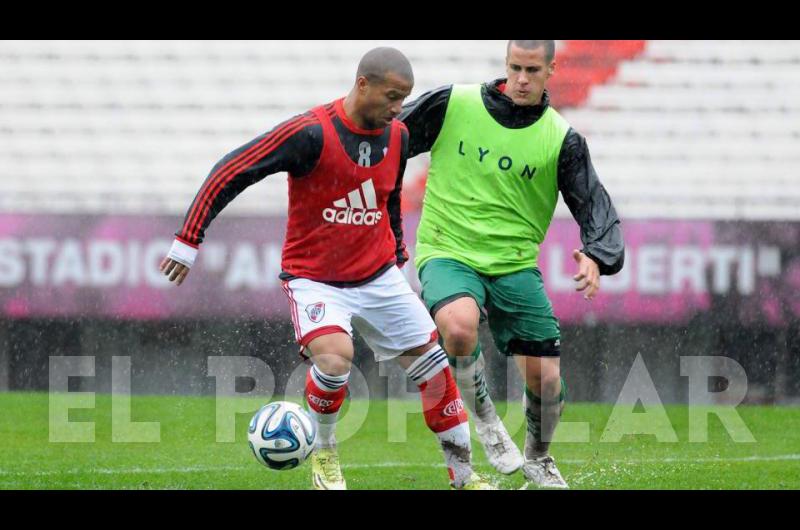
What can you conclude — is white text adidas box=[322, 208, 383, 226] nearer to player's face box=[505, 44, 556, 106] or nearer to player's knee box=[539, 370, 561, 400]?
player's face box=[505, 44, 556, 106]

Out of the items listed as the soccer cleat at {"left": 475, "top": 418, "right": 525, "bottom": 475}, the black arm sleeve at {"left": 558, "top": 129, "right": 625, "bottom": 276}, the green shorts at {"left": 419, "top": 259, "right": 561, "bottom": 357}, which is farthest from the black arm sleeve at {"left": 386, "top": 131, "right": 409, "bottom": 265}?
the soccer cleat at {"left": 475, "top": 418, "right": 525, "bottom": 475}

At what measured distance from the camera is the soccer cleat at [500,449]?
677 centimetres

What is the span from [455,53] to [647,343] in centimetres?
429

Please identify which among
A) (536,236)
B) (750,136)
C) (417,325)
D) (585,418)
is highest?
(750,136)

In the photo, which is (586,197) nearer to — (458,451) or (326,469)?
(458,451)

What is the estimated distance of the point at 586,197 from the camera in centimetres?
686

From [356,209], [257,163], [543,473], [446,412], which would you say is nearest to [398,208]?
[356,209]

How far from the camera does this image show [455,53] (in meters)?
14.4

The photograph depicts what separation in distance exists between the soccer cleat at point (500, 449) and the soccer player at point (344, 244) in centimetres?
55

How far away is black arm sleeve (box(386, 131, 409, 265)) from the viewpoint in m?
6.40

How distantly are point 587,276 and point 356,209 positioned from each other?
1.23 metres

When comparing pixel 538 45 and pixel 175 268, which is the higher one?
pixel 538 45

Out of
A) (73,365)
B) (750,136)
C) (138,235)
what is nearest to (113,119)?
(138,235)

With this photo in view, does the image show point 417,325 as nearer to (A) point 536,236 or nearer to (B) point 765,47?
(A) point 536,236
